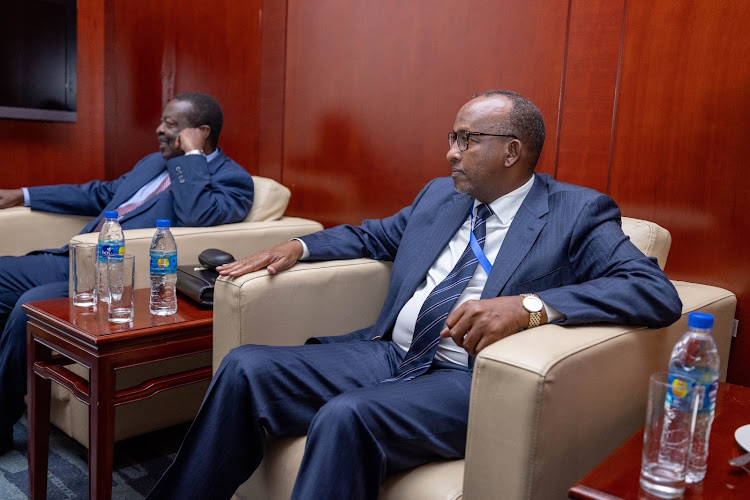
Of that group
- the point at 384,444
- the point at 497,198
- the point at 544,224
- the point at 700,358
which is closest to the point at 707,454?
the point at 700,358

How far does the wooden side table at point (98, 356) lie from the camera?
188cm

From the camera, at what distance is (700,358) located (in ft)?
3.89

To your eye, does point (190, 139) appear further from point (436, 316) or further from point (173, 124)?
point (436, 316)

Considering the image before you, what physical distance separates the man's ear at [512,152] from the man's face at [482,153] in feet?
0.04

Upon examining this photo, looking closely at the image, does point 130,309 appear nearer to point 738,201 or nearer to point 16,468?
point 16,468

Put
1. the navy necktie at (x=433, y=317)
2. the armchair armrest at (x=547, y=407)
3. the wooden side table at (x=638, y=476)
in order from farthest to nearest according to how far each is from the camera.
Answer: the navy necktie at (x=433, y=317) → the armchair armrest at (x=547, y=407) → the wooden side table at (x=638, y=476)

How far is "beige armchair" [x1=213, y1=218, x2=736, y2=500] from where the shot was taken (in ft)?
4.31

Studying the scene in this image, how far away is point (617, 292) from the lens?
5.16ft

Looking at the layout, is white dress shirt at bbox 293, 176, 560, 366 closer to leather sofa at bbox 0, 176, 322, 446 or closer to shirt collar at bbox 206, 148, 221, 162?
leather sofa at bbox 0, 176, 322, 446

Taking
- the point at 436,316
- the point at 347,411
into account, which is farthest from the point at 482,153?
the point at 347,411

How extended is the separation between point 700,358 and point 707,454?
0.63 ft

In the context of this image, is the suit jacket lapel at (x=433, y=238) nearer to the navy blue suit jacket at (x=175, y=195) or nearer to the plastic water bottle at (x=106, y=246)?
the plastic water bottle at (x=106, y=246)

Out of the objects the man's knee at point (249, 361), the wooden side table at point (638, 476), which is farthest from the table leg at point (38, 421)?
the wooden side table at point (638, 476)

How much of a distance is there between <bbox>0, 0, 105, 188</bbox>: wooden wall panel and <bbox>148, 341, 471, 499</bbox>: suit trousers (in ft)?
8.31
